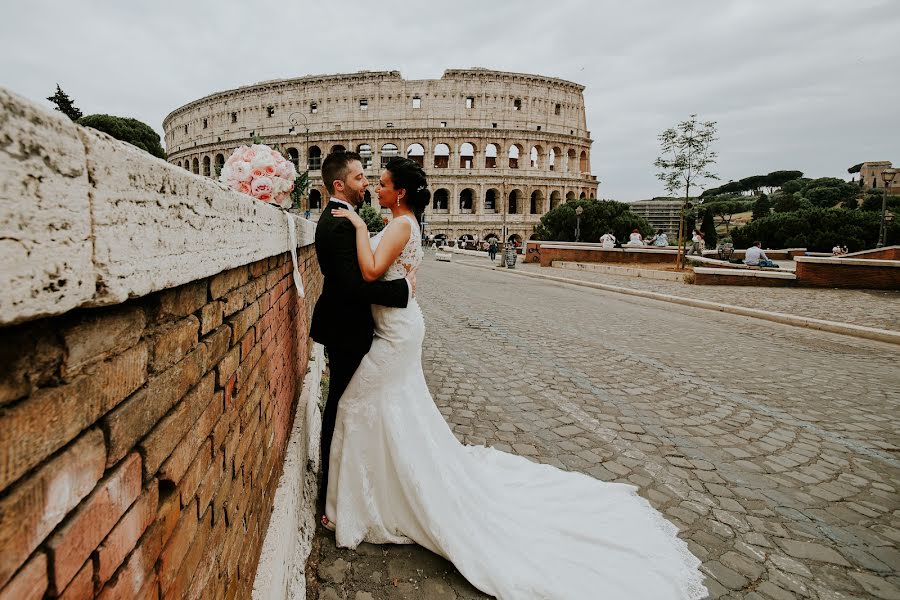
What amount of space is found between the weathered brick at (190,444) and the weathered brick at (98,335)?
33 centimetres

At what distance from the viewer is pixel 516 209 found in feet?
185

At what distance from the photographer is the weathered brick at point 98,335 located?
0.73 m

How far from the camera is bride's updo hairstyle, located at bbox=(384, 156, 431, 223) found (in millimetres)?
2756

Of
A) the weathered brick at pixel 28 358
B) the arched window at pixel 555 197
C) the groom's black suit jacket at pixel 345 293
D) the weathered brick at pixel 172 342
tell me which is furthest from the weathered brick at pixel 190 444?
the arched window at pixel 555 197

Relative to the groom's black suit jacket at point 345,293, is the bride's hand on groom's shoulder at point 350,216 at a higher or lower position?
higher

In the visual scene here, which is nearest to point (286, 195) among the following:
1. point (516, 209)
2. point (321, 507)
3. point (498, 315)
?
point (321, 507)

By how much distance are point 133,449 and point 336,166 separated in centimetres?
222

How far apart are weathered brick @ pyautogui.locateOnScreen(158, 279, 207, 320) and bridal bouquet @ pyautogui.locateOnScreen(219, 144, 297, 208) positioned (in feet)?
5.17

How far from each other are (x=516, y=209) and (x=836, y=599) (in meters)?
55.7

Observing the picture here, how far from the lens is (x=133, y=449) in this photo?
3.08ft

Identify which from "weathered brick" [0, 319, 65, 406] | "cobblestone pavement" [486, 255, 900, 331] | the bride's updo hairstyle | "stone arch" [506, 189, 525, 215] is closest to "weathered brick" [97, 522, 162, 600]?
"weathered brick" [0, 319, 65, 406]

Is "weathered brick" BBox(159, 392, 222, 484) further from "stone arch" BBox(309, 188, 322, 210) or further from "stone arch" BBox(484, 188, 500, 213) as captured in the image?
"stone arch" BBox(309, 188, 322, 210)

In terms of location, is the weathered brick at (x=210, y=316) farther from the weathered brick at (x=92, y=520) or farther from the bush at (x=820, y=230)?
the bush at (x=820, y=230)

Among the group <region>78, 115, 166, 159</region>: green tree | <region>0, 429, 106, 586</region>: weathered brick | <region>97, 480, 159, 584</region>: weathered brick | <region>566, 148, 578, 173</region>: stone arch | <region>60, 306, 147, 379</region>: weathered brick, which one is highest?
<region>566, 148, 578, 173</region>: stone arch
